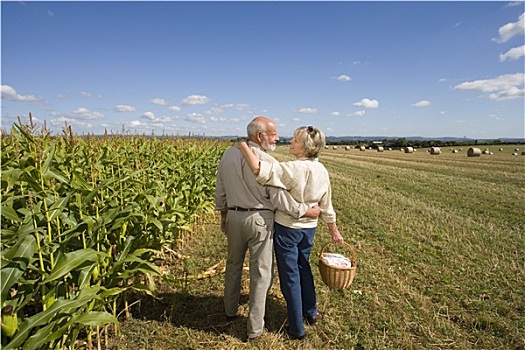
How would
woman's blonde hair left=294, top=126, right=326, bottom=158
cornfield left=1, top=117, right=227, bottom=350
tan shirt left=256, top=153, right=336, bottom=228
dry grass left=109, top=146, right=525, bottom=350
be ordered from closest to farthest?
cornfield left=1, top=117, right=227, bottom=350, tan shirt left=256, top=153, right=336, bottom=228, woman's blonde hair left=294, top=126, right=326, bottom=158, dry grass left=109, top=146, right=525, bottom=350

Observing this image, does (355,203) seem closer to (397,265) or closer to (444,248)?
(444,248)

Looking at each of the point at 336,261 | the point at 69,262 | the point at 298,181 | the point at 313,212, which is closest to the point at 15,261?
the point at 69,262

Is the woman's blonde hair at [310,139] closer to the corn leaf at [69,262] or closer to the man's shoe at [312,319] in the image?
the man's shoe at [312,319]

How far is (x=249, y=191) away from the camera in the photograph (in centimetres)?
336

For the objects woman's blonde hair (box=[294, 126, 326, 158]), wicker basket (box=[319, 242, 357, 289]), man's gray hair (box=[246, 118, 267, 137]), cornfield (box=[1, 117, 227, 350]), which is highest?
man's gray hair (box=[246, 118, 267, 137])

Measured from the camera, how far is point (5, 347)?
204 centimetres

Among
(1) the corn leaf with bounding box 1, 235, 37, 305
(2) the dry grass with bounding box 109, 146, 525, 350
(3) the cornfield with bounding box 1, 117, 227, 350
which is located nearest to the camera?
(1) the corn leaf with bounding box 1, 235, 37, 305

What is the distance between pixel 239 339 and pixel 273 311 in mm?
706

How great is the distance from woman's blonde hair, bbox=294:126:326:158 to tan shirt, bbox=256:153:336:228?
96mm

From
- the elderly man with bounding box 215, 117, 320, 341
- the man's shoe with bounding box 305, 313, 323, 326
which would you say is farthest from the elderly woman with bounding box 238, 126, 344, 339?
the man's shoe with bounding box 305, 313, 323, 326

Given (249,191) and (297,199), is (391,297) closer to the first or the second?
(297,199)

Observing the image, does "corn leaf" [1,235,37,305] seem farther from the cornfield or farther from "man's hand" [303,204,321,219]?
"man's hand" [303,204,321,219]

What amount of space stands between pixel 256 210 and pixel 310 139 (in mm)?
945

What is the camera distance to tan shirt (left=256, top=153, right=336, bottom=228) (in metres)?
3.06
